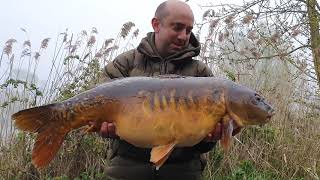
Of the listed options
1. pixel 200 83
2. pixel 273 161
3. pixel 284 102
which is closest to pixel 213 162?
pixel 273 161

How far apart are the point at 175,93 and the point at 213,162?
2.44m

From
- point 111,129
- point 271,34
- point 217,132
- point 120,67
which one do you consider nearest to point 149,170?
point 111,129

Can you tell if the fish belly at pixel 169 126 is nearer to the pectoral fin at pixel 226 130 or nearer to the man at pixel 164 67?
the pectoral fin at pixel 226 130

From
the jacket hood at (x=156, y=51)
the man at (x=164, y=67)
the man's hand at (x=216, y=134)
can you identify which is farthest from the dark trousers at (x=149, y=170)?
the jacket hood at (x=156, y=51)

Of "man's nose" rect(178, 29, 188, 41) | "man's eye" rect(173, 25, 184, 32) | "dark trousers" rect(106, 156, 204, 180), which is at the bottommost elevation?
"dark trousers" rect(106, 156, 204, 180)

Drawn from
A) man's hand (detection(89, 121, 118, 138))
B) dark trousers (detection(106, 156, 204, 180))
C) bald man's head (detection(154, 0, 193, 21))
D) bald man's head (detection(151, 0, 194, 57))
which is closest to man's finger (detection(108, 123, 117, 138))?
man's hand (detection(89, 121, 118, 138))

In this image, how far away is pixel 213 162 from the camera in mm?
5062

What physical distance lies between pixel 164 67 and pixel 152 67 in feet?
0.26

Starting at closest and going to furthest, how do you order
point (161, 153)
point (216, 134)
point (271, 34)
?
point (161, 153), point (216, 134), point (271, 34)

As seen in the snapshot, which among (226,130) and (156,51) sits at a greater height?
(156,51)

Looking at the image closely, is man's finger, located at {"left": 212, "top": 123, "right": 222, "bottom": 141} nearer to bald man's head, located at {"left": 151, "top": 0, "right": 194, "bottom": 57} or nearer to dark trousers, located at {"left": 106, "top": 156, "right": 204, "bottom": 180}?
dark trousers, located at {"left": 106, "top": 156, "right": 204, "bottom": 180}

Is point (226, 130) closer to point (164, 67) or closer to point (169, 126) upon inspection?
point (169, 126)

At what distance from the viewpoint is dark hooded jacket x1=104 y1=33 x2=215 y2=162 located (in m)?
3.07

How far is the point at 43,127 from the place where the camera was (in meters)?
2.75
